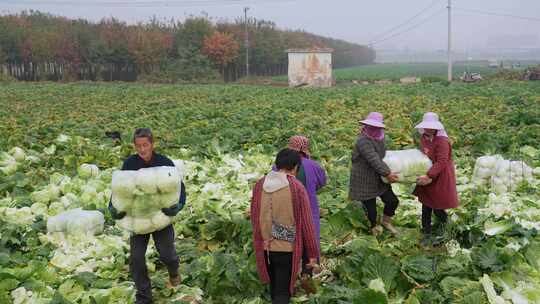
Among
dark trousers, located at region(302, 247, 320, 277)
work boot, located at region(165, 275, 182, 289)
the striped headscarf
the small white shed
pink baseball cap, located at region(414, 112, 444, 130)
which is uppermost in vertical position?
the small white shed

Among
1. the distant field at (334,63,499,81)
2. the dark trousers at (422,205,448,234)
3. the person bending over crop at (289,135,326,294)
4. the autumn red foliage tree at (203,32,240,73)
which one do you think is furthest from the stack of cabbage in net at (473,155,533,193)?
the autumn red foliage tree at (203,32,240,73)

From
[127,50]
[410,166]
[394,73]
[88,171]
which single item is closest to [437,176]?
[410,166]

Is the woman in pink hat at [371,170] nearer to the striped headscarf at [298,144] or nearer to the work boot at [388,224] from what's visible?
the work boot at [388,224]

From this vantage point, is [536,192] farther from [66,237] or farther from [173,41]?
[173,41]

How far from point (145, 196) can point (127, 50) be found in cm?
5515

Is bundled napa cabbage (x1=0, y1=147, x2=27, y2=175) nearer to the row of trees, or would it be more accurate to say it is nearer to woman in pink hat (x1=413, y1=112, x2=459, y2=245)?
woman in pink hat (x1=413, y1=112, x2=459, y2=245)

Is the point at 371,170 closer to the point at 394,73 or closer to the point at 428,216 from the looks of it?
the point at 428,216

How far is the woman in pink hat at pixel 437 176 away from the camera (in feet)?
16.8

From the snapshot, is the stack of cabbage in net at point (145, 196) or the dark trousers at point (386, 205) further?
the dark trousers at point (386, 205)

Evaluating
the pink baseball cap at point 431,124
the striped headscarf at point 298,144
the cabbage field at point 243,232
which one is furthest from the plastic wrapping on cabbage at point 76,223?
the pink baseball cap at point 431,124

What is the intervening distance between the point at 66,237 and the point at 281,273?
2.68 meters

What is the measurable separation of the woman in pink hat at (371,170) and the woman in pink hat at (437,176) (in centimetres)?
33

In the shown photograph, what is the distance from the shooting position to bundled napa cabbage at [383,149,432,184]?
530cm

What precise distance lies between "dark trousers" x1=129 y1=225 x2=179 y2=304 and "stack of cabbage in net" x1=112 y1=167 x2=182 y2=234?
14cm
